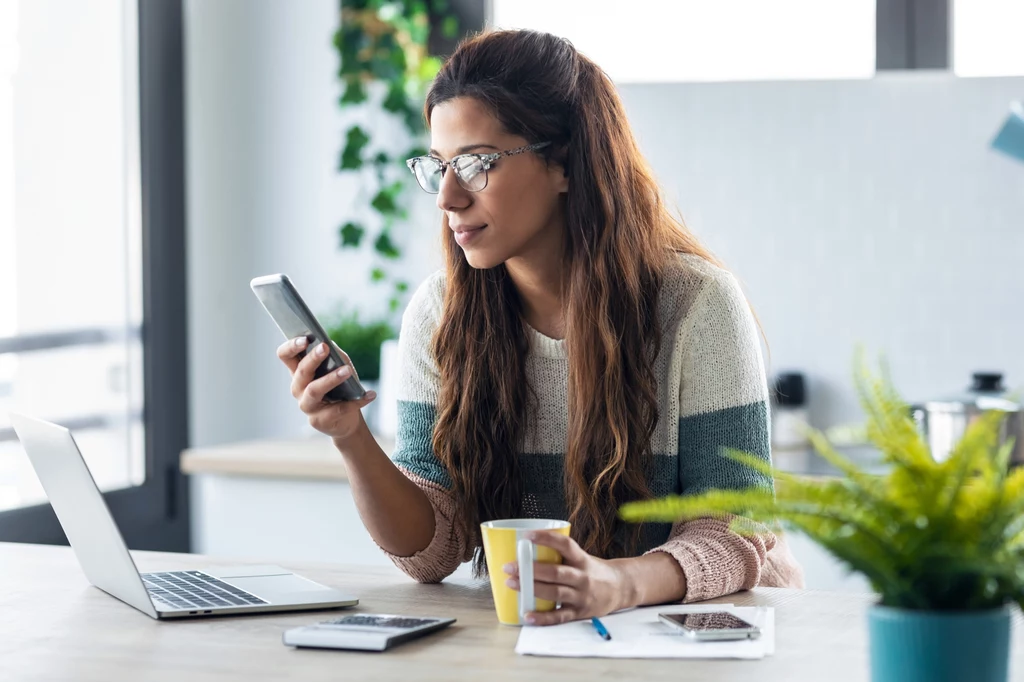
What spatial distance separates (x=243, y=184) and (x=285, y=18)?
43cm

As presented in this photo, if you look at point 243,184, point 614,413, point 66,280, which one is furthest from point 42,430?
point 243,184

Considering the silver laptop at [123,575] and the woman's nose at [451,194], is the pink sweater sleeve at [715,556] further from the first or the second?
the woman's nose at [451,194]

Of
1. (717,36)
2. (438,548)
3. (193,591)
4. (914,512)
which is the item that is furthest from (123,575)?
(717,36)

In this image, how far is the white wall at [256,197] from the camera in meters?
3.14

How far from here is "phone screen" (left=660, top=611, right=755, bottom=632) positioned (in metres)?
1.16

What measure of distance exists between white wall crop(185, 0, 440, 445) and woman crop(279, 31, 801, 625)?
4.71 ft

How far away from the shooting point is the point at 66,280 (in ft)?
9.25

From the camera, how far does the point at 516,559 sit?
121cm

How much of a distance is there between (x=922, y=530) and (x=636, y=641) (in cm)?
43

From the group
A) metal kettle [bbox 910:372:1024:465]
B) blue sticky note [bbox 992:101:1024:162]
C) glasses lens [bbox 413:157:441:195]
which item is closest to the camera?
glasses lens [bbox 413:157:441:195]

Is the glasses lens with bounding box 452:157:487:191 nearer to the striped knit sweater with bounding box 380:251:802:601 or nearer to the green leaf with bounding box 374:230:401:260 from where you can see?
the striped knit sweater with bounding box 380:251:802:601

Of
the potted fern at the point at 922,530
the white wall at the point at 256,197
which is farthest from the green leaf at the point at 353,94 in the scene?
the potted fern at the point at 922,530

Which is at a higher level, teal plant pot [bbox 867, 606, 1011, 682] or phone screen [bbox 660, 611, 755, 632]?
teal plant pot [bbox 867, 606, 1011, 682]

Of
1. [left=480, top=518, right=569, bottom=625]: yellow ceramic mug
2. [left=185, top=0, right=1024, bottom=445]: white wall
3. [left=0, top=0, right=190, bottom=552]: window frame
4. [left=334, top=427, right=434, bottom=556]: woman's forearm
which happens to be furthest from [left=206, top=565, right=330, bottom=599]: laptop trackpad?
[left=0, top=0, right=190, bottom=552]: window frame
